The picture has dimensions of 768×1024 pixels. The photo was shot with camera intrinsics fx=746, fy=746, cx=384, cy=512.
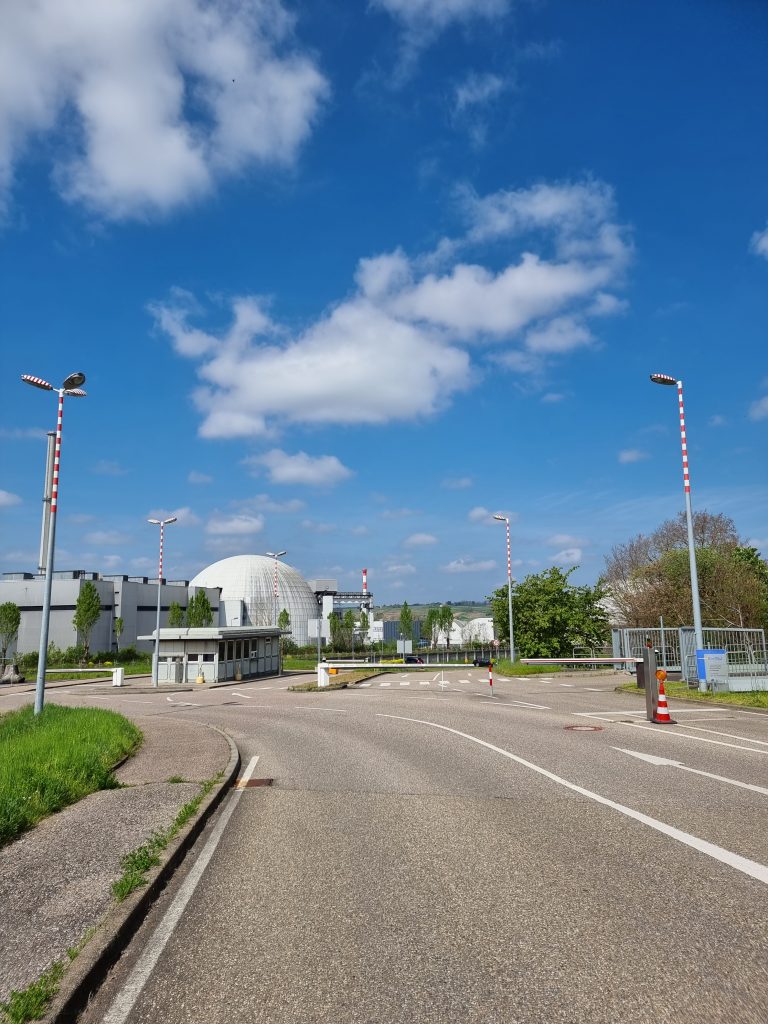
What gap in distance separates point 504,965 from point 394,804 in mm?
4612

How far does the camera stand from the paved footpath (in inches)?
176

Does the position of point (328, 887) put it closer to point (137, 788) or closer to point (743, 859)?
point (743, 859)

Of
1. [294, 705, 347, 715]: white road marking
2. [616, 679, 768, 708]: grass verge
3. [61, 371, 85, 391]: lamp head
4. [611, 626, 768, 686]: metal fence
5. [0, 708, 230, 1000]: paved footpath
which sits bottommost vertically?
[294, 705, 347, 715]: white road marking

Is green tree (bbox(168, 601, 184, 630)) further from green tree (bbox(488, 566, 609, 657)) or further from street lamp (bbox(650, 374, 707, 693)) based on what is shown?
street lamp (bbox(650, 374, 707, 693))

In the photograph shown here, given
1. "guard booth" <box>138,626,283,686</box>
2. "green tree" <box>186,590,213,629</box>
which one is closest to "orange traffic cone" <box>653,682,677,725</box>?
"guard booth" <box>138,626,283,686</box>

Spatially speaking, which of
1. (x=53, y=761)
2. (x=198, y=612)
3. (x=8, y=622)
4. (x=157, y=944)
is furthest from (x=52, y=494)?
(x=198, y=612)

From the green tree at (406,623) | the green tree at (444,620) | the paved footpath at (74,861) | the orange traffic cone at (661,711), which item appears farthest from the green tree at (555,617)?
the green tree at (444,620)

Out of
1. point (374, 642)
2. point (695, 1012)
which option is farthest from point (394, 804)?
point (374, 642)

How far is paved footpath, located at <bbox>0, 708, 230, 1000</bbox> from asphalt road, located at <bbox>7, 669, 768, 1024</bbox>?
1.48 ft

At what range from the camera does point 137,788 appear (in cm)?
959

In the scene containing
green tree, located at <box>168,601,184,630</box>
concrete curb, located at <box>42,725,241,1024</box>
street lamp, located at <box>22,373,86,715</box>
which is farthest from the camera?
green tree, located at <box>168,601,184,630</box>

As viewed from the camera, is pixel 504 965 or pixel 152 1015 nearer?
pixel 152 1015

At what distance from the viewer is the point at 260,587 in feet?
393

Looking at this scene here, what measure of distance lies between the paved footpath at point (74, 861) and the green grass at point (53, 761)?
0.20m
